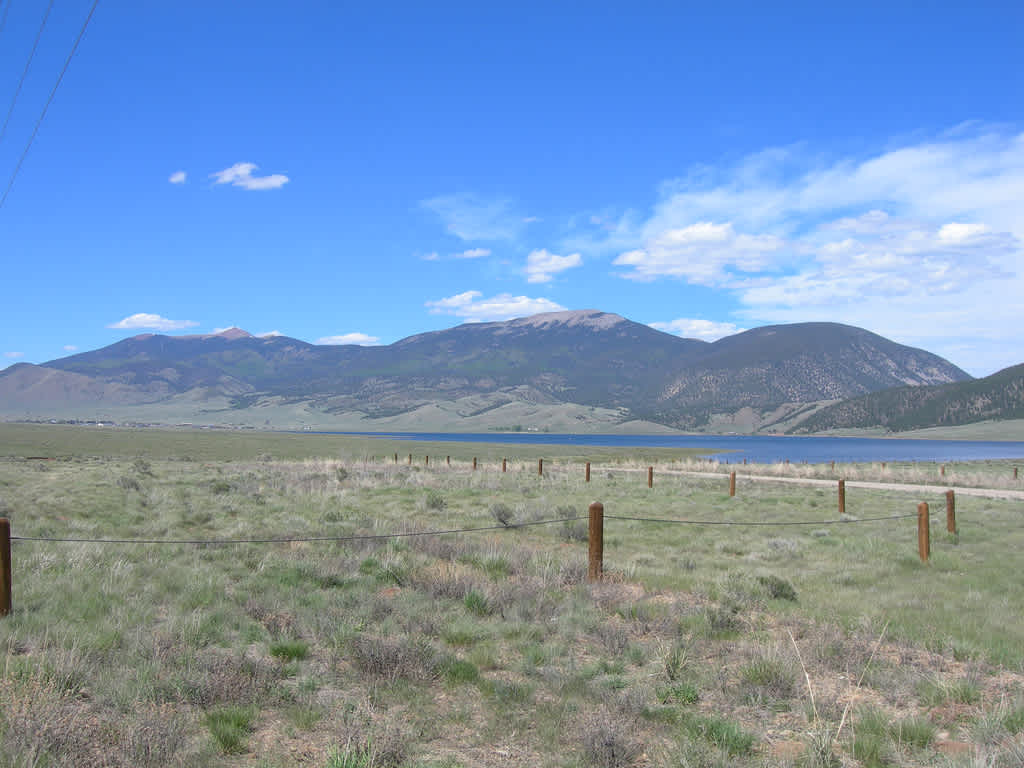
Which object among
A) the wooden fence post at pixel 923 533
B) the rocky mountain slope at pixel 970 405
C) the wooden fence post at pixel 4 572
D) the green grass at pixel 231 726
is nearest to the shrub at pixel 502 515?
the wooden fence post at pixel 923 533

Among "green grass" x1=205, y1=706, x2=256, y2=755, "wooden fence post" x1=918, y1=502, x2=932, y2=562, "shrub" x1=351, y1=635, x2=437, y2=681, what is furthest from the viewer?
"wooden fence post" x1=918, y1=502, x2=932, y2=562

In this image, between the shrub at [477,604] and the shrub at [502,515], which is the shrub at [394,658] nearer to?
the shrub at [477,604]

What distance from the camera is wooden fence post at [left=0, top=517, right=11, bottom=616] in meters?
7.85

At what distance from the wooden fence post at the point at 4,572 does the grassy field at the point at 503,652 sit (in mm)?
223

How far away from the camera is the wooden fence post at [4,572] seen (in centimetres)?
785

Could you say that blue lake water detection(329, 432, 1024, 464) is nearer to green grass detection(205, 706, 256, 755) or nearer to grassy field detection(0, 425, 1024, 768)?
grassy field detection(0, 425, 1024, 768)

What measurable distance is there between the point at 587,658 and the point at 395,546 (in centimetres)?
630

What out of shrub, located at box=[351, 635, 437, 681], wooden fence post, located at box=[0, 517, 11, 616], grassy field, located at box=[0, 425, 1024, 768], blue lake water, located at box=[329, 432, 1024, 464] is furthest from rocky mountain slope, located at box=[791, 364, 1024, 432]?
wooden fence post, located at box=[0, 517, 11, 616]

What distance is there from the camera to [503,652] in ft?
25.3

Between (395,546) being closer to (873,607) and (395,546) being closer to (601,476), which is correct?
(873,607)

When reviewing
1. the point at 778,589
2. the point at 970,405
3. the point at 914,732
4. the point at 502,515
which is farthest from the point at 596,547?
the point at 970,405

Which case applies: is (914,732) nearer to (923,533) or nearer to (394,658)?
(394,658)

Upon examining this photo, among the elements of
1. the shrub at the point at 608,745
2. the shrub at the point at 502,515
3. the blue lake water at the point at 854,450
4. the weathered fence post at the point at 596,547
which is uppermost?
the weathered fence post at the point at 596,547

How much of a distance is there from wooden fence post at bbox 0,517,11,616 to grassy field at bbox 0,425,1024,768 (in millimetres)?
223
